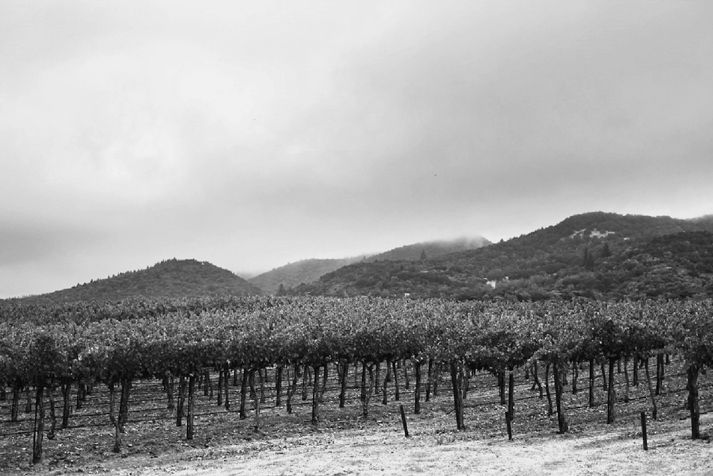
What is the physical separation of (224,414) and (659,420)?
2809cm

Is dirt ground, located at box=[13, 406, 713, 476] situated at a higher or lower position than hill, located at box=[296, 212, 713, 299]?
lower

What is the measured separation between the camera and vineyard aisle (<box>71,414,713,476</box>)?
23.0 m

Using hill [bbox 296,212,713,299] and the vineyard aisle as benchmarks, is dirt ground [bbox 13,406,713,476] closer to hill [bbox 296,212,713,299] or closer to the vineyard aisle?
the vineyard aisle

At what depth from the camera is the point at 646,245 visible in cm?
15088

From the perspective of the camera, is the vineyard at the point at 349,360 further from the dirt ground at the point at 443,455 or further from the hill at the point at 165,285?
the hill at the point at 165,285

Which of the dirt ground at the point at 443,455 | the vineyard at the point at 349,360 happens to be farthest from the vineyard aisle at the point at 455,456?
the vineyard at the point at 349,360

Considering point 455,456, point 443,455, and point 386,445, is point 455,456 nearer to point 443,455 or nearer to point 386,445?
point 443,455

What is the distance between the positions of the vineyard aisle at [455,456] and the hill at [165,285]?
112m

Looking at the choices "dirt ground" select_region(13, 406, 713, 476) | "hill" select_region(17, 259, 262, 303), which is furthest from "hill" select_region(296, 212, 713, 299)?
"dirt ground" select_region(13, 406, 713, 476)

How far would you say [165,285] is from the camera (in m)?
162

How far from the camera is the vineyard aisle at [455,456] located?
75.6 ft

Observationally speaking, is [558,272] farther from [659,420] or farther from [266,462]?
[266,462]

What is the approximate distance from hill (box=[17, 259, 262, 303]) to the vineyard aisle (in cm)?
11233

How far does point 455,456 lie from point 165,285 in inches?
5788
